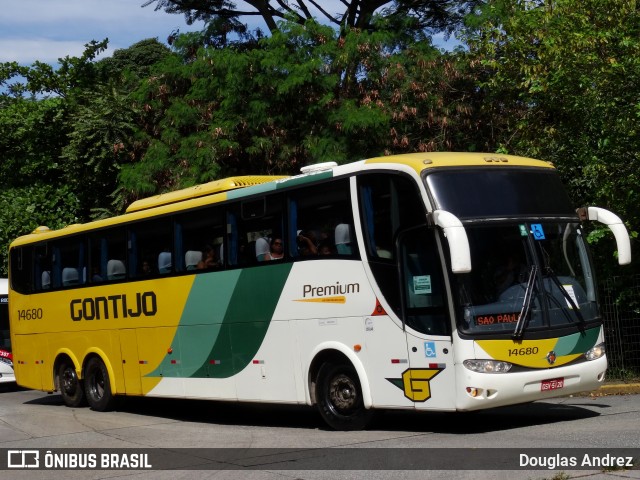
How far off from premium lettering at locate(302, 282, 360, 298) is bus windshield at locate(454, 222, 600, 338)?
169 cm

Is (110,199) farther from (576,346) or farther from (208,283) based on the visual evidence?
(576,346)

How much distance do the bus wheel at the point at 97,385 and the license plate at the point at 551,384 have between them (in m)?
8.88

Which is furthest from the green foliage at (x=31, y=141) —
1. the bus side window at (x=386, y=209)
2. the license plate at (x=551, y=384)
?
the license plate at (x=551, y=384)

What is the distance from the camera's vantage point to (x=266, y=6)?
95.8 feet

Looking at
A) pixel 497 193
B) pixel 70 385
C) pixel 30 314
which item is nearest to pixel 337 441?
pixel 497 193

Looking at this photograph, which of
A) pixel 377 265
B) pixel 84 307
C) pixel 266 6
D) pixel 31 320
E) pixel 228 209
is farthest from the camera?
pixel 266 6

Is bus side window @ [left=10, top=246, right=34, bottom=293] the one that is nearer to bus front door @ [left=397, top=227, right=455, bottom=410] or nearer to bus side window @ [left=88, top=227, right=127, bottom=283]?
bus side window @ [left=88, top=227, right=127, bottom=283]

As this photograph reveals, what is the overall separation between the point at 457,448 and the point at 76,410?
9983 mm

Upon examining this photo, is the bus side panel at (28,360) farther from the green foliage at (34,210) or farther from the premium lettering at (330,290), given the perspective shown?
the green foliage at (34,210)

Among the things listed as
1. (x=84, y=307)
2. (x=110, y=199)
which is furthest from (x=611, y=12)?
(x=110, y=199)

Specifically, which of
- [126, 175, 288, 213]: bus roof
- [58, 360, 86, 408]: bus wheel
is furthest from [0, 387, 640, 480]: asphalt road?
[126, 175, 288, 213]: bus roof

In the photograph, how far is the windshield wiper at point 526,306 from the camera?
11.0 metres

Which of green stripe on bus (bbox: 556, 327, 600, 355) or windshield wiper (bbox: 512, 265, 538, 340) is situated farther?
green stripe on bus (bbox: 556, 327, 600, 355)

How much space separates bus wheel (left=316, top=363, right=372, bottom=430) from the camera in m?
12.4
